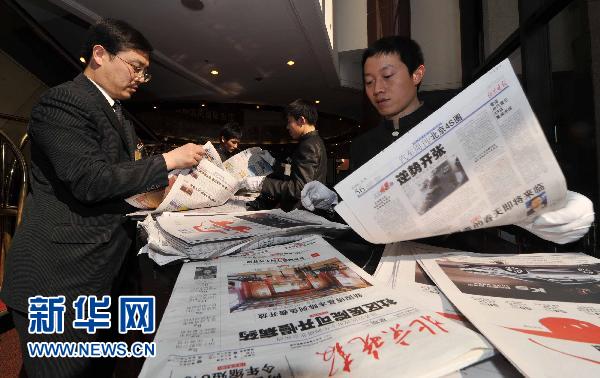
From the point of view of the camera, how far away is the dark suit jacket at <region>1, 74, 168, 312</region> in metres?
0.78

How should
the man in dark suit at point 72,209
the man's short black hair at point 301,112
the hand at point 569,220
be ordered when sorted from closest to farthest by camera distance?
the hand at point 569,220 < the man in dark suit at point 72,209 < the man's short black hair at point 301,112

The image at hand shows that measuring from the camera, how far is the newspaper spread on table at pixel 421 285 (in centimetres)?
26

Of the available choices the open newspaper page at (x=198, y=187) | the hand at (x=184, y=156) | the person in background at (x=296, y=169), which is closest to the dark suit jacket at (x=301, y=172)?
the person in background at (x=296, y=169)

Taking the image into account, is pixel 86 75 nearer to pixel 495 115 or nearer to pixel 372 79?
pixel 372 79

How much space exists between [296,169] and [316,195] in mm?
951

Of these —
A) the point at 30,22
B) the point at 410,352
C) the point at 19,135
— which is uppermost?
the point at 30,22

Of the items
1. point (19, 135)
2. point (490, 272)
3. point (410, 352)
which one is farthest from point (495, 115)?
point (19, 135)

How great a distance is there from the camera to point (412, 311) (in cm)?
34

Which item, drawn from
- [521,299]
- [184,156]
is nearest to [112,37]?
[184,156]

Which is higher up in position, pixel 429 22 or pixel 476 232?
pixel 429 22

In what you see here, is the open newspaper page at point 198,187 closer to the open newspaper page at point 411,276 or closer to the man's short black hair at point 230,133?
the open newspaper page at point 411,276

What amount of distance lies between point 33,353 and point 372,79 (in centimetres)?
128

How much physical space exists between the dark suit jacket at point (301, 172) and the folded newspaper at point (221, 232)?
78 cm

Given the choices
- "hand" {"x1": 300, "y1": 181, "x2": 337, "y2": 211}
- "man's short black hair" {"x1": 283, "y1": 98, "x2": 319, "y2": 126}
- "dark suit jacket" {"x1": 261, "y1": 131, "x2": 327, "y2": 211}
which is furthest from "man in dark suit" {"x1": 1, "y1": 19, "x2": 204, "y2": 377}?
"man's short black hair" {"x1": 283, "y1": 98, "x2": 319, "y2": 126}
